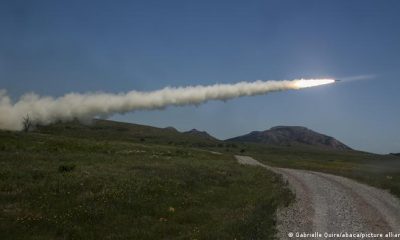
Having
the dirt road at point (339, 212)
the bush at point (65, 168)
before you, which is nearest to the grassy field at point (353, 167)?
the dirt road at point (339, 212)

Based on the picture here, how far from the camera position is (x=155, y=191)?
90.4 ft

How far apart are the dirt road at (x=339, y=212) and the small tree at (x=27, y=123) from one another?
56.9m

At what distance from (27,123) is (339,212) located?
6900 centimetres

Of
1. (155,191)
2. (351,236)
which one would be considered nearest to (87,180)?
(155,191)

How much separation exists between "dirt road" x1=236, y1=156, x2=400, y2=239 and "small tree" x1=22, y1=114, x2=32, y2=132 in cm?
5690

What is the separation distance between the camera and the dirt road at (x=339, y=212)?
70.3 ft

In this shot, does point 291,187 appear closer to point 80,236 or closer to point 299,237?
point 299,237

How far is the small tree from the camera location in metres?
79.8

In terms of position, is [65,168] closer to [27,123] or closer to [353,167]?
[353,167]

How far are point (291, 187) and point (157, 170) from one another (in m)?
10.8

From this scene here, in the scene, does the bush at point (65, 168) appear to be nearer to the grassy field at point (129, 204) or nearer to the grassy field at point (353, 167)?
the grassy field at point (129, 204)

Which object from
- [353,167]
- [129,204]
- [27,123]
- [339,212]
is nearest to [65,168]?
[129,204]

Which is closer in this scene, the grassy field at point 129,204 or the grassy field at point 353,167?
the grassy field at point 129,204

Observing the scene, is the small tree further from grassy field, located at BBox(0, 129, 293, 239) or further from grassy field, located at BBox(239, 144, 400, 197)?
grassy field, located at BBox(0, 129, 293, 239)
